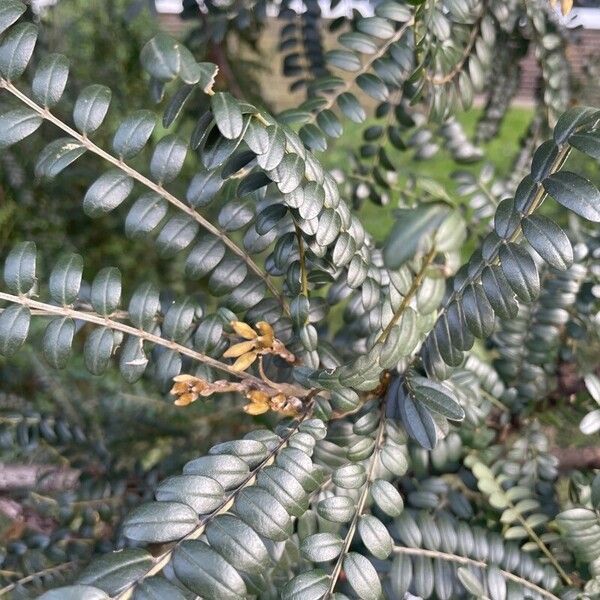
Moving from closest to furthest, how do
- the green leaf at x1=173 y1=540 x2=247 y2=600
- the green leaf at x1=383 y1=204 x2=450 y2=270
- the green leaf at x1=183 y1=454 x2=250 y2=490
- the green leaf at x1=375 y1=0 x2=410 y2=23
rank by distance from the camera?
the green leaf at x1=383 y1=204 x2=450 y2=270, the green leaf at x1=173 y1=540 x2=247 y2=600, the green leaf at x1=183 y1=454 x2=250 y2=490, the green leaf at x1=375 y1=0 x2=410 y2=23

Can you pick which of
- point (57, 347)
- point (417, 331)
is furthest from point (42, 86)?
point (417, 331)

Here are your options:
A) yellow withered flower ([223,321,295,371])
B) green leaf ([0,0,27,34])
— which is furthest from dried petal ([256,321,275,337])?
green leaf ([0,0,27,34])

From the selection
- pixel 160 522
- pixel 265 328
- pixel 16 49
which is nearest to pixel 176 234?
pixel 265 328

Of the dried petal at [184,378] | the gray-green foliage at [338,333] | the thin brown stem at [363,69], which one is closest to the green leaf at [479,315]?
the gray-green foliage at [338,333]

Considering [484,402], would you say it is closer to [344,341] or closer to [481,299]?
[344,341]

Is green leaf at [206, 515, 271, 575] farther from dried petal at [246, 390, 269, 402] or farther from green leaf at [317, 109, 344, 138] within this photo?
green leaf at [317, 109, 344, 138]

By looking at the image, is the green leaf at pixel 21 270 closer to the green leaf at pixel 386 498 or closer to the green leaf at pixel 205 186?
the green leaf at pixel 205 186

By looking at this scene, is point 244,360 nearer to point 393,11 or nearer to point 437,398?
point 437,398
